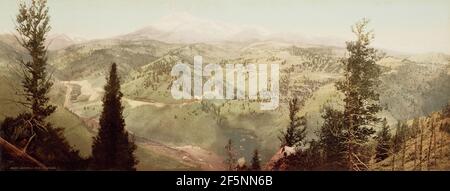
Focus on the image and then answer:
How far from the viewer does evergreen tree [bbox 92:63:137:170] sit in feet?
53.2

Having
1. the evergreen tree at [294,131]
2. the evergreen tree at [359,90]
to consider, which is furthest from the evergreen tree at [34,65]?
the evergreen tree at [359,90]

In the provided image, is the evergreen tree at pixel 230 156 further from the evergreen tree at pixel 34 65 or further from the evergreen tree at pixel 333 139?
the evergreen tree at pixel 34 65

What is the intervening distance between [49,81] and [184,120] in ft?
13.0

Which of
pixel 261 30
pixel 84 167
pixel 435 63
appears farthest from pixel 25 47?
pixel 435 63

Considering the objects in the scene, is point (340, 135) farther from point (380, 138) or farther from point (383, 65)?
point (383, 65)

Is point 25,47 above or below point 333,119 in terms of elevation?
above

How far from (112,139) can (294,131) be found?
5.10m

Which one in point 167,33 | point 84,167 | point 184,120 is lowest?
point 84,167

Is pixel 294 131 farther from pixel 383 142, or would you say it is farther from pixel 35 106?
pixel 35 106

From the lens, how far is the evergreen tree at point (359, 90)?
16.4 meters

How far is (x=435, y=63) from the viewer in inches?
651

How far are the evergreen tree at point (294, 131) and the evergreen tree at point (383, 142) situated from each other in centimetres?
208

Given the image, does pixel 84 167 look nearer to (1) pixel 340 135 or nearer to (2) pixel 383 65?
(1) pixel 340 135

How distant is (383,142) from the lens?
1653 centimetres
